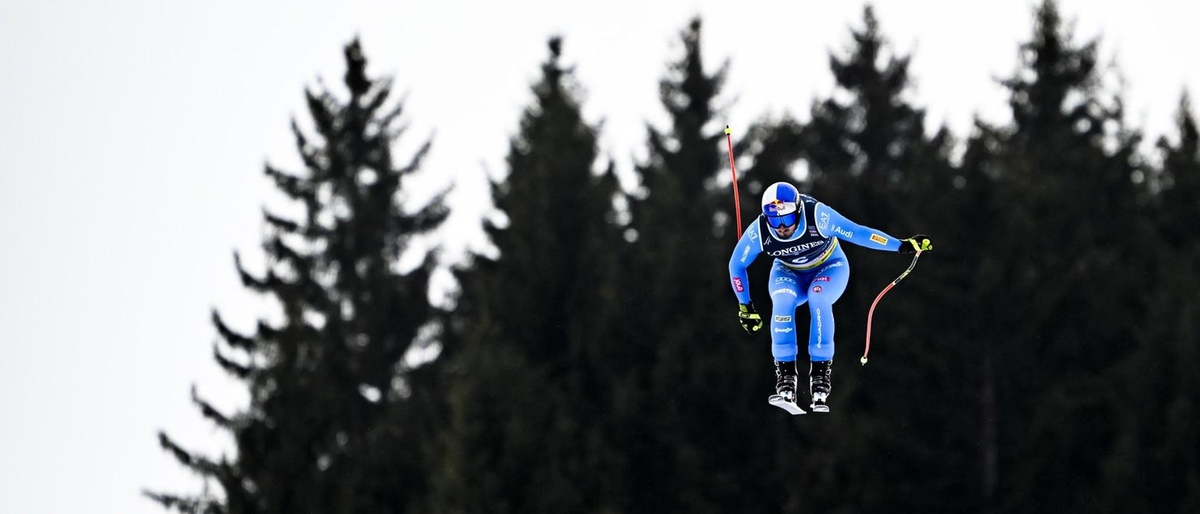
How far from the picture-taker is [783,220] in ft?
48.4

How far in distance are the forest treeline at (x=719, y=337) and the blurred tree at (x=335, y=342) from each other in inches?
2.8

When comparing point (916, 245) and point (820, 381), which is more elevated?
point (916, 245)

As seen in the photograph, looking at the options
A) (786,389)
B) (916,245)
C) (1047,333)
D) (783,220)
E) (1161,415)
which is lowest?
(786,389)

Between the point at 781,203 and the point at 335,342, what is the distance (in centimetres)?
2960

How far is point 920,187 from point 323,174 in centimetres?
1523

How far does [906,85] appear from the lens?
49375mm

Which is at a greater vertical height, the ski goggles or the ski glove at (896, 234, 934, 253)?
the ski goggles

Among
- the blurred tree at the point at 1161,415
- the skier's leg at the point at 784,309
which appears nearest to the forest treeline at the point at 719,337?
the blurred tree at the point at 1161,415

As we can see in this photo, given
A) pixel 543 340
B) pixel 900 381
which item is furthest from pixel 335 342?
pixel 900 381

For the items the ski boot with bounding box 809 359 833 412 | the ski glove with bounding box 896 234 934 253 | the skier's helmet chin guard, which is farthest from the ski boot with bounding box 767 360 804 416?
the ski glove with bounding box 896 234 934 253

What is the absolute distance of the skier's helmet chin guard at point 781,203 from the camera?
47.7ft

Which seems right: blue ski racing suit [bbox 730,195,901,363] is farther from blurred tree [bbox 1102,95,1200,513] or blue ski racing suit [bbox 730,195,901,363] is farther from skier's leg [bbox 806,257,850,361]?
blurred tree [bbox 1102,95,1200,513]

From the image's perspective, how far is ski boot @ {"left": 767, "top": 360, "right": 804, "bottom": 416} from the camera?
1496cm

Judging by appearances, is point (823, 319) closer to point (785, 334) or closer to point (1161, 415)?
point (785, 334)
